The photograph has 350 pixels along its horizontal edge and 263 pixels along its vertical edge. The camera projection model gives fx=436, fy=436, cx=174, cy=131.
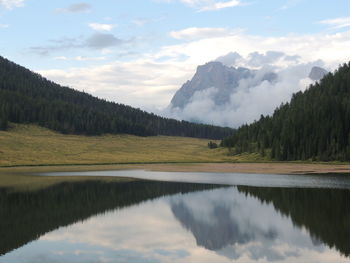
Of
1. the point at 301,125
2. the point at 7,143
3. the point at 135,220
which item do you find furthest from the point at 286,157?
the point at 135,220

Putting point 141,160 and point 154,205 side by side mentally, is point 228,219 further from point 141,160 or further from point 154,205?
point 141,160

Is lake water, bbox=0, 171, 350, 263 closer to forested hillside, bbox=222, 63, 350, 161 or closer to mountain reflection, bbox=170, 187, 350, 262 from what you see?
mountain reflection, bbox=170, 187, 350, 262

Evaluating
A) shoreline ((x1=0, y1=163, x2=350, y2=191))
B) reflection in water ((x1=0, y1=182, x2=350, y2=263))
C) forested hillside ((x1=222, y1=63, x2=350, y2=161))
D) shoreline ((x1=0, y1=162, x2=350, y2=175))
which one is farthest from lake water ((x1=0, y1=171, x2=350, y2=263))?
forested hillside ((x1=222, y1=63, x2=350, y2=161))

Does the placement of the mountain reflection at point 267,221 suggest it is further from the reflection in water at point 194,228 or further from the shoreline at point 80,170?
the shoreline at point 80,170

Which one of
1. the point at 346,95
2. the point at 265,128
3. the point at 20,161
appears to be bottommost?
the point at 20,161

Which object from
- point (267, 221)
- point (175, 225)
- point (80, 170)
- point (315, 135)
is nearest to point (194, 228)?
point (175, 225)

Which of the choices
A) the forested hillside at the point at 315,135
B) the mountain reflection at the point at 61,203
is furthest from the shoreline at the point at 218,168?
the mountain reflection at the point at 61,203

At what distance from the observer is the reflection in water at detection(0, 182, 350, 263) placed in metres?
28.5

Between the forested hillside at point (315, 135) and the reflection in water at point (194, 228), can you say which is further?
the forested hillside at point (315, 135)

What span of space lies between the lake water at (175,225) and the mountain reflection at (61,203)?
9 centimetres

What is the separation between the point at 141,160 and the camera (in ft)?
520

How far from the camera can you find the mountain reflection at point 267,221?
100 ft

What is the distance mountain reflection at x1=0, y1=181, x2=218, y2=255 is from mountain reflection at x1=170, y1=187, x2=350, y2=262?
7409 millimetres

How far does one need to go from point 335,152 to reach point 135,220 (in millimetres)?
118094
